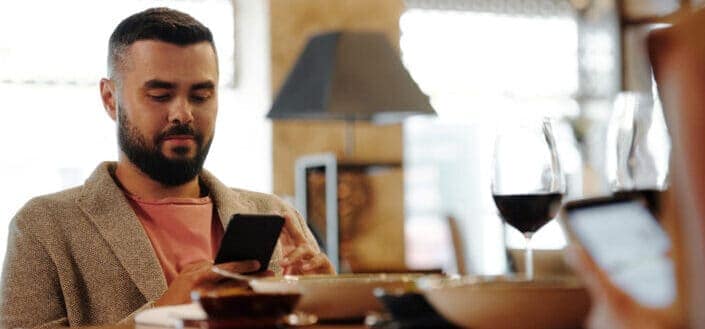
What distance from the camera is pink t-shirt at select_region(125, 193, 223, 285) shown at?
224 cm

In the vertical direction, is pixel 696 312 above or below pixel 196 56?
below

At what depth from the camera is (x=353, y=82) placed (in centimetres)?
396

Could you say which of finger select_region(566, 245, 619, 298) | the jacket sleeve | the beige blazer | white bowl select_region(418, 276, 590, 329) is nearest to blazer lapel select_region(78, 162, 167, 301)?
the beige blazer

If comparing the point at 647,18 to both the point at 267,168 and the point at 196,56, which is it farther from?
the point at 196,56

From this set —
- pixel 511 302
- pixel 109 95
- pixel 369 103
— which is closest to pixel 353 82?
pixel 369 103

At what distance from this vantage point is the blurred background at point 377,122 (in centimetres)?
599

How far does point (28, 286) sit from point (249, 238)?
0.63 metres

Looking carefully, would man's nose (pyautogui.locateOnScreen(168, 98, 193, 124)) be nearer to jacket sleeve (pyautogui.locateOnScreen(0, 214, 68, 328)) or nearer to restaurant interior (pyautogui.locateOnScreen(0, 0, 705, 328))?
jacket sleeve (pyautogui.locateOnScreen(0, 214, 68, 328))

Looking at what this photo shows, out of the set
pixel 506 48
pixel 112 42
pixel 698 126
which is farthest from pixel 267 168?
pixel 698 126

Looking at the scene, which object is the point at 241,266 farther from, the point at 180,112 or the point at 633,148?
the point at 180,112

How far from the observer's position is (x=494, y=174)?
143cm

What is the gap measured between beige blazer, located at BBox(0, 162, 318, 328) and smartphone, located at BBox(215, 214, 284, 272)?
1.57 ft

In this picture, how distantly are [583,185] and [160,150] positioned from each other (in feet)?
19.4

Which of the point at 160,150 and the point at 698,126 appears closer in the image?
the point at 698,126
